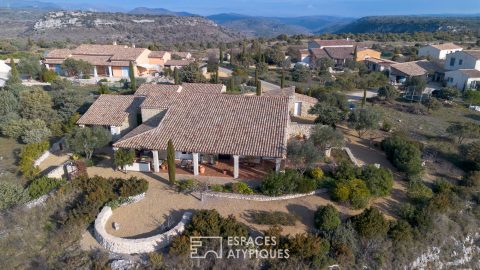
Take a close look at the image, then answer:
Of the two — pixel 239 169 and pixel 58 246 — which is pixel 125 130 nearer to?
pixel 239 169

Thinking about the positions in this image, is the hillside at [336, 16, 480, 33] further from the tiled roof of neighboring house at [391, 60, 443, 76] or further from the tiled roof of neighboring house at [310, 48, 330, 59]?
the tiled roof of neighboring house at [391, 60, 443, 76]

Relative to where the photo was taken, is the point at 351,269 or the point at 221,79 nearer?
the point at 351,269

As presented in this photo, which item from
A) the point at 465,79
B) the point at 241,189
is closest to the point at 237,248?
the point at 241,189

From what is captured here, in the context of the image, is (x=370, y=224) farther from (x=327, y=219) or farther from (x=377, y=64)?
(x=377, y=64)

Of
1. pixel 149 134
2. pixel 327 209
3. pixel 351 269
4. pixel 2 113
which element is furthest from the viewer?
pixel 2 113

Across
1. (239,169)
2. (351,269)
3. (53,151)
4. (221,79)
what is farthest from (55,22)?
(351,269)

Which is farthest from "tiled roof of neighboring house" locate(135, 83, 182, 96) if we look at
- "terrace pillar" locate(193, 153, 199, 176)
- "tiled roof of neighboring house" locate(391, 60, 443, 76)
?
"tiled roof of neighboring house" locate(391, 60, 443, 76)

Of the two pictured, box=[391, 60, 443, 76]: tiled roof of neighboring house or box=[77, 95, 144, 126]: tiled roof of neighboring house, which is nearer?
box=[77, 95, 144, 126]: tiled roof of neighboring house
